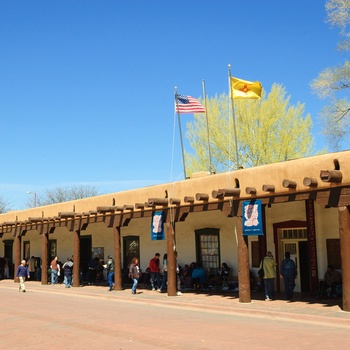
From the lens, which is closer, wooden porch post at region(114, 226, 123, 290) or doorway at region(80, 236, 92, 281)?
A: wooden porch post at region(114, 226, 123, 290)

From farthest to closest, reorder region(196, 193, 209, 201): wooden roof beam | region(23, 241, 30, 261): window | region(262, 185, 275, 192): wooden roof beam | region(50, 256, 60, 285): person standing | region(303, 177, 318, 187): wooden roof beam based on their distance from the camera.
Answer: region(23, 241, 30, 261): window, region(50, 256, 60, 285): person standing, region(196, 193, 209, 201): wooden roof beam, region(262, 185, 275, 192): wooden roof beam, region(303, 177, 318, 187): wooden roof beam

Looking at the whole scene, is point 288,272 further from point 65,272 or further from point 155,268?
point 65,272

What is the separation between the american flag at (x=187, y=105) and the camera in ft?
82.1

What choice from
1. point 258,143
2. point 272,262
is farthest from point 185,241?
point 258,143

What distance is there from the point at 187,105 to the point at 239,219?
29.0ft

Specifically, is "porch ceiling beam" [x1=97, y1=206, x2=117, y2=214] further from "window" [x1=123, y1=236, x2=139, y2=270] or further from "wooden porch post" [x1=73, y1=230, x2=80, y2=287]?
"window" [x1=123, y1=236, x2=139, y2=270]

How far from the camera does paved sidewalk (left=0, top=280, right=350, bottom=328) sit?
1394 cm

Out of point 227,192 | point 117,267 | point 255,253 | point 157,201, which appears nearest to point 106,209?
point 117,267

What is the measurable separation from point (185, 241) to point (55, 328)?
1222 cm

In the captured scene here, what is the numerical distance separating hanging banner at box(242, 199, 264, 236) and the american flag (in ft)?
27.7

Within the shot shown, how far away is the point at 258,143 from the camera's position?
133 feet

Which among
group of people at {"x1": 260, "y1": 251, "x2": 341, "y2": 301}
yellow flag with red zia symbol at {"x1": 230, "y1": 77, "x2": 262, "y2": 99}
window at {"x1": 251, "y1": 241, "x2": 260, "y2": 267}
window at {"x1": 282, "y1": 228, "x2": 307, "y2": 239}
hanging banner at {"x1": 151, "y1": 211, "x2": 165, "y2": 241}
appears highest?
yellow flag with red zia symbol at {"x1": 230, "y1": 77, "x2": 262, "y2": 99}

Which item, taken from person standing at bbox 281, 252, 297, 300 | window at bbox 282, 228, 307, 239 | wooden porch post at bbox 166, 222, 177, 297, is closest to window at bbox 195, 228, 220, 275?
wooden porch post at bbox 166, 222, 177, 297

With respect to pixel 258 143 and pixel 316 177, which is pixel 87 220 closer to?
pixel 316 177
